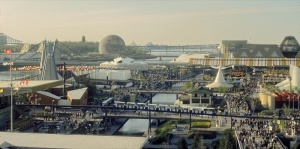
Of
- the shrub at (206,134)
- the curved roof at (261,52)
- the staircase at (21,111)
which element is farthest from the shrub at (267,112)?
the curved roof at (261,52)

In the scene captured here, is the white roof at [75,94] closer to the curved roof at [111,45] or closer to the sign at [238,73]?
the sign at [238,73]

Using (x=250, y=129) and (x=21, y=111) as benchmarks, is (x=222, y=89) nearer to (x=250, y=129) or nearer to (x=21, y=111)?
(x=250, y=129)

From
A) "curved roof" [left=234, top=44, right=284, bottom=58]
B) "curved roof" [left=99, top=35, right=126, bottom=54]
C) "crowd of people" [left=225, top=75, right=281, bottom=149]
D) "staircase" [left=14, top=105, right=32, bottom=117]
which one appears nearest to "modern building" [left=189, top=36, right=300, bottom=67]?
"curved roof" [left=234, top=44, right=284, bottom=58]

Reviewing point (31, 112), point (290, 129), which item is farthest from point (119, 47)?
point (290, 129)

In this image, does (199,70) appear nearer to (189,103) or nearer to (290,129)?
(189,103)

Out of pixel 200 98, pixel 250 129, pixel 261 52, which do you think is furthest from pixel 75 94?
pixel 261 52

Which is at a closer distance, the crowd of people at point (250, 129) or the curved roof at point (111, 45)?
the crowd of people at point (250, 129)

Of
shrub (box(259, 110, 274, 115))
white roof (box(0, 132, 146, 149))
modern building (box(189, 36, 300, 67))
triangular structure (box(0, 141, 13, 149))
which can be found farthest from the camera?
modern building (box(189, 36, 300, 67))

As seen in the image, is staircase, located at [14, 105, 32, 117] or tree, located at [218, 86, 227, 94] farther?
tree, located at [218, 86, 227, 94]

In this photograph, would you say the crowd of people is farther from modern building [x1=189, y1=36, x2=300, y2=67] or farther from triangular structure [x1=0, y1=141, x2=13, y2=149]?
modern building [x1=189, y1=36, x2=300, y2=67]
